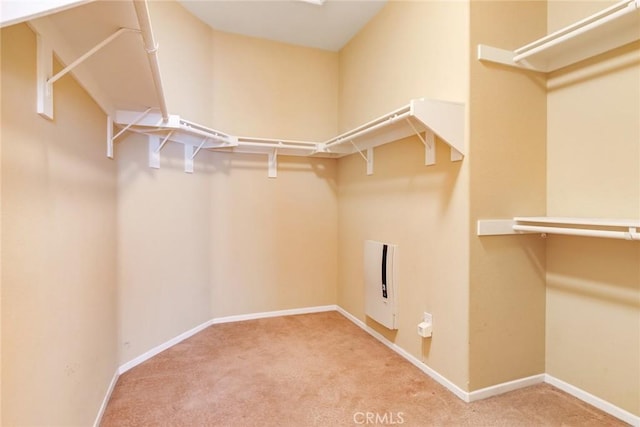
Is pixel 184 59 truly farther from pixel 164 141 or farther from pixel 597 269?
pixel 597 269

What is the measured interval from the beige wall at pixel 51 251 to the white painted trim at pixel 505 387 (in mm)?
2257

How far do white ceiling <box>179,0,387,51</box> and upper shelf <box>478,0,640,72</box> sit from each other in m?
1.35

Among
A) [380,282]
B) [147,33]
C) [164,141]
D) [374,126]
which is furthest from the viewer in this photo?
[380,282]

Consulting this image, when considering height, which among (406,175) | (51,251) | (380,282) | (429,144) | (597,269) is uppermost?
(429,144)

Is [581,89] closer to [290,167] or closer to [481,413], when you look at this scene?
[481,413]

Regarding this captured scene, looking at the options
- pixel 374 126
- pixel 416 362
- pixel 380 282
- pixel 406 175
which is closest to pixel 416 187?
pixel 406 175

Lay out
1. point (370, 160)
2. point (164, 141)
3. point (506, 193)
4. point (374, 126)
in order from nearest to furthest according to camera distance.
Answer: point (506, 193) → point (374, 126) → point (164, 141) → point (370, 160)

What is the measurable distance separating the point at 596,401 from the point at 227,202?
3.35m

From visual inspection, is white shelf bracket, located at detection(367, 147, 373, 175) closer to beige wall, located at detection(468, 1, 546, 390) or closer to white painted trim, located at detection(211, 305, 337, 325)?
beige wall, located at detection(468, 1, 546, 390)

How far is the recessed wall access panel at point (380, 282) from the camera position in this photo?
280cm

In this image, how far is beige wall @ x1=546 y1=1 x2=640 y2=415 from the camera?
184 centimetres

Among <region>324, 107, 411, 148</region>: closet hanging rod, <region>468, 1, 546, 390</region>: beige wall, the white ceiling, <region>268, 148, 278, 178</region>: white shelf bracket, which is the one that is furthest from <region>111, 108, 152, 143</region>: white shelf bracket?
<region>468, 1, 546, 390</region>: beige wall

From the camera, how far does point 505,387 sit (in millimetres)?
2184

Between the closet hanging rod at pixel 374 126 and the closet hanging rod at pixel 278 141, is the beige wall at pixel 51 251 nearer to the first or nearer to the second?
the closet hanging rod at pixel 278 141
